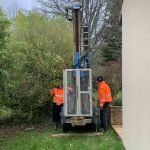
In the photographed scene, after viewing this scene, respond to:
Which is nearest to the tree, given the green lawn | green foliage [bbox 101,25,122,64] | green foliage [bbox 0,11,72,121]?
green foliage [bbox 101,25,122,64]

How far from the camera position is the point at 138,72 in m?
10.3

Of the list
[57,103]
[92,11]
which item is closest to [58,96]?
[57,103]

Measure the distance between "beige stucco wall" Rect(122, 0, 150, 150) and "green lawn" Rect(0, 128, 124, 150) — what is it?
3061 mm

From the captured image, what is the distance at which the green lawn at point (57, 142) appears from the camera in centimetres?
1549

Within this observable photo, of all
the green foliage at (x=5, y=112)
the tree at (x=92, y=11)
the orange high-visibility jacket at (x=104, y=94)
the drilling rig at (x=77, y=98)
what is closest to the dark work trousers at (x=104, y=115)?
the orange high-visibility jacket at (x=104, y=94)

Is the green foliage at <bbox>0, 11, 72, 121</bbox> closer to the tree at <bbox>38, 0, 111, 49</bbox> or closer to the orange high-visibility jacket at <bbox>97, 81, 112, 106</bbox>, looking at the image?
the orange high-visibility jacket at <bbox>97, 81, 112, 106</bbox>

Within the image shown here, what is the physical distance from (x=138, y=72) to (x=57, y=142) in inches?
273

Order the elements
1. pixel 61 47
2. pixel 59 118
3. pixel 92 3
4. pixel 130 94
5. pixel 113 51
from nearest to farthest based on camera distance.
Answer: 1. pixel 130 94
2. pixel 59 118
3. pixel 61 47
4. pixel 113 51
5. pixel 92 3

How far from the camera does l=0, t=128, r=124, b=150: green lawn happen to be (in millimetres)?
15492

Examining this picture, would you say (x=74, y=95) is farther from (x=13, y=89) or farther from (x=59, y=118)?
(x=13, y=89)

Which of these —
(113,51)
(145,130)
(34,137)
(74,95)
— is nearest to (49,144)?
(34,137)

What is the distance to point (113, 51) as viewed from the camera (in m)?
41.7

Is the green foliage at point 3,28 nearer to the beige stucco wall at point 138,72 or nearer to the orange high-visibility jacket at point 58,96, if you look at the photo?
the orange high-visibility jacket at point 58,96

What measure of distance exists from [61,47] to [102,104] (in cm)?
574
